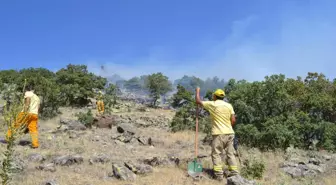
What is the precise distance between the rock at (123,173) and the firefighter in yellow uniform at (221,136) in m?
→ 1.62

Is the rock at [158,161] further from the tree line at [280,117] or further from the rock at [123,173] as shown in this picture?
the tree line at [280,117]

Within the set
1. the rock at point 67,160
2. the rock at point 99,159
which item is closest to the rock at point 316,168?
the rock at point 99,159

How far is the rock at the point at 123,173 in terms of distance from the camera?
643cm

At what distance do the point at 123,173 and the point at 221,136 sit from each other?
201 centimetres

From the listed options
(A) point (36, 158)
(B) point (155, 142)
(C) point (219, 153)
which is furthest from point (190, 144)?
(A) point (36, 158)

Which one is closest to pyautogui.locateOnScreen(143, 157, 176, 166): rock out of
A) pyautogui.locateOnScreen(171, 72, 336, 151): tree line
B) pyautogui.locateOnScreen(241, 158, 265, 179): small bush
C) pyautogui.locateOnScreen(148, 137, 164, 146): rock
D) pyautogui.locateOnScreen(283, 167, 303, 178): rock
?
pyautogui.locateOnScreen(241, 158, 265, 179): small bush

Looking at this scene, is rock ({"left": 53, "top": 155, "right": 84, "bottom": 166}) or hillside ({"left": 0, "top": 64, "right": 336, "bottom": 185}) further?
rock ({"left": 53, "top": 155, "right": 84, "bottom": 166})

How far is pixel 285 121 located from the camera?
12.7 metres

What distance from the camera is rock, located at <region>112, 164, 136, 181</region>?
6430mm

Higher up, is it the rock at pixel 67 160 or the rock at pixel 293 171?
the rock at pixel 67 160

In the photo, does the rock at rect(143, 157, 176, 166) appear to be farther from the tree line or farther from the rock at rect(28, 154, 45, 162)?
the tree line

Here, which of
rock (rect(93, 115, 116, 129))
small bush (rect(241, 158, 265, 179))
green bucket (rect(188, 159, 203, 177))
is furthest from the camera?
rock (rect(93, 115, 116, 129))

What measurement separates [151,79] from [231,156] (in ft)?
146

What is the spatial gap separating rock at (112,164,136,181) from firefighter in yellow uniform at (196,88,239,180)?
1.62m
